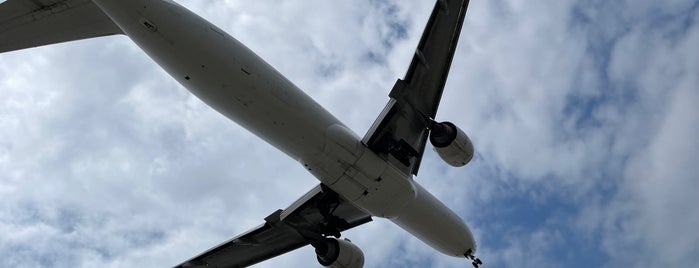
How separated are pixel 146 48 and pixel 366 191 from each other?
7453mm

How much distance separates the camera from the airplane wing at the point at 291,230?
22.0 m

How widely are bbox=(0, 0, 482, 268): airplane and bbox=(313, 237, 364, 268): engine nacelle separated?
3 cm

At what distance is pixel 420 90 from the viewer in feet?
65.0

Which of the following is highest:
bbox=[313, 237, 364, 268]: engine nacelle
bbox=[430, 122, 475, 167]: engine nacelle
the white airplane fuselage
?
bbox=[430, 122, 475, 167]: engine nacelle

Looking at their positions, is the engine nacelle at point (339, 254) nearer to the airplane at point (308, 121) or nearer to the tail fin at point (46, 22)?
the airplane at point (308, 121)

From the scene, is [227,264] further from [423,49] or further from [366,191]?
[423,49]

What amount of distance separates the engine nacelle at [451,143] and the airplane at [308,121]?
32mm

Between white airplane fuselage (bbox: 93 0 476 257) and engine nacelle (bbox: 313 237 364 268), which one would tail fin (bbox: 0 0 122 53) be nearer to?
white airplane fuselage (bbox: 93 0 476 257)

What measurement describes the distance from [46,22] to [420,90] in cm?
1020

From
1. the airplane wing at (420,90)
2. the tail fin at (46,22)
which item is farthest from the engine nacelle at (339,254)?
the tail fin at (46,22)

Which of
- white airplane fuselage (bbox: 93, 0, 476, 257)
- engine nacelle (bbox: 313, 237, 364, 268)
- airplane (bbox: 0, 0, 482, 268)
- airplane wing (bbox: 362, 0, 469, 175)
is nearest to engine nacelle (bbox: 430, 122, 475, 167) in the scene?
airplane (bbox: 0, 0, 482, 268)

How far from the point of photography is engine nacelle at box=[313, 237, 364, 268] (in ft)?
68.5

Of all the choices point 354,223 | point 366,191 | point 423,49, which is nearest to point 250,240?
point 354,223

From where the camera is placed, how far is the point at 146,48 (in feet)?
53.2
